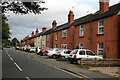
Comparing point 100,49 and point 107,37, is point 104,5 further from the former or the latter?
point 100,49

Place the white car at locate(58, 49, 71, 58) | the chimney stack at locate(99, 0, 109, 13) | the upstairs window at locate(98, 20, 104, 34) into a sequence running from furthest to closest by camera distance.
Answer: the chimney stack at locate(99, 0, 109, 13) < the white car at locate(58, 49, 71, 58) < the upstairs window at locate(98, 20, 104, 34)

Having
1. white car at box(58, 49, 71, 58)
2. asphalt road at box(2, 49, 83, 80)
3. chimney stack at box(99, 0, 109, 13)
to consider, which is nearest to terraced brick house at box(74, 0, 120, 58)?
chimney stack at box(99, 0, 109, 13)

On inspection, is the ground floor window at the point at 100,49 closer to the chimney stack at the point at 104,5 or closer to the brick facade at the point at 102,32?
the brick facade at the point at 102,32

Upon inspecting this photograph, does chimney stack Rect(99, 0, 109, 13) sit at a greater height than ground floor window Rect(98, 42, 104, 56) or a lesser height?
greater

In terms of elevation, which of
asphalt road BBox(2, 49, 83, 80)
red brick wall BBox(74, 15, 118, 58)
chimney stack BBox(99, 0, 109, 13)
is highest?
chimney stack BBox(99, 0, 109, 13)

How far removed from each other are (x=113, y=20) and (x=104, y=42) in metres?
2.80

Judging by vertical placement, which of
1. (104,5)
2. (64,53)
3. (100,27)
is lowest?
(64,53)

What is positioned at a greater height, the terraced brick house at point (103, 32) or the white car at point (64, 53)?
the terraced brick house at point (103, 32)

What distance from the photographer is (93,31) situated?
25.2 metres

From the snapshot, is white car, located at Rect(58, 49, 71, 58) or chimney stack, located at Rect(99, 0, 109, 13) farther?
chimney stack, located at Rect(99, 0, 109, 13)

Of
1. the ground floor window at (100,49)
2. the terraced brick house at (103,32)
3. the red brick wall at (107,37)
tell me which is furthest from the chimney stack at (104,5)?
the ground floor window at (100,49)

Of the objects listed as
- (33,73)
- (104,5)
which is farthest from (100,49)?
(33,73)

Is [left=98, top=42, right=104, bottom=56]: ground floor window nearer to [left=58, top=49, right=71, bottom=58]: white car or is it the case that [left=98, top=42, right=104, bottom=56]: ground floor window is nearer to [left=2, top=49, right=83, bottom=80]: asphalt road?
[left=58, top=49, right=71, bottom=58]: white car

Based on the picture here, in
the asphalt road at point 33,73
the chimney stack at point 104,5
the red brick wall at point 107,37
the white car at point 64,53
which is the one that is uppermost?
the chimney stack at point 104,5
